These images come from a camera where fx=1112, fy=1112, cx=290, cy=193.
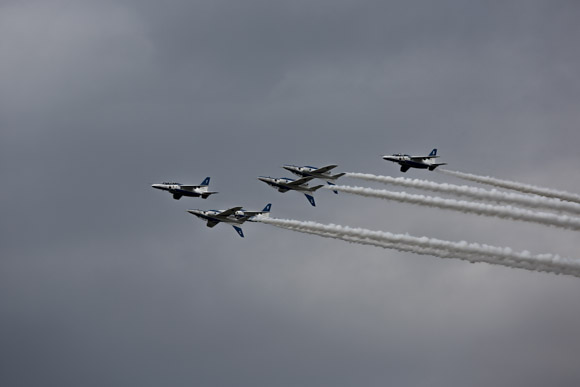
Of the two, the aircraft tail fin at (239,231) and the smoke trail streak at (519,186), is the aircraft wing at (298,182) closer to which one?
the aircraft tail fin at (239,231)

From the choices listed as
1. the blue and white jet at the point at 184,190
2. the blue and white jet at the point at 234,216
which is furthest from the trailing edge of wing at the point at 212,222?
the blue and white jet at the point at 184,190

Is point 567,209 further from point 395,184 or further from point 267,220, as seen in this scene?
point 267,220

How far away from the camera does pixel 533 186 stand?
128625 mm

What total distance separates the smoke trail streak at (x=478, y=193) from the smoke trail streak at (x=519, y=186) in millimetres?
10770

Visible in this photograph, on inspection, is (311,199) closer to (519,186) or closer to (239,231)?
(239,231)

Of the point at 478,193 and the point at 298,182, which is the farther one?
the point at 298,182

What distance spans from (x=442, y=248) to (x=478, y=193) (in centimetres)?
1536

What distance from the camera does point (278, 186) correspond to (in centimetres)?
13838

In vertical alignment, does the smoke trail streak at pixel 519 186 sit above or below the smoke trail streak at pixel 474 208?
above

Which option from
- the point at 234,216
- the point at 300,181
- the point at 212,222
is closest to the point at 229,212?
the point at 234,216

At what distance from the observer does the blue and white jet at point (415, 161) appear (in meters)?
141

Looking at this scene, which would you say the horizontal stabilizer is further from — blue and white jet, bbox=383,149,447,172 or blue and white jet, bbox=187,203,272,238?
blue and white jet, bbox=383,149,447,172

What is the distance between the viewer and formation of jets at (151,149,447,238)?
129375 mm

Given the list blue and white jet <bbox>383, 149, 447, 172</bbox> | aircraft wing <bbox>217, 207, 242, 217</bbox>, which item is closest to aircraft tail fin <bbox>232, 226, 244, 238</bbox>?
aircraft wing <bbox>217, 207, 242, 217</bbox>
